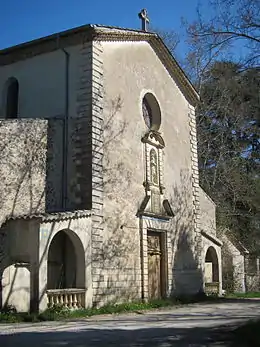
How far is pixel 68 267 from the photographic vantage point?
13781mm

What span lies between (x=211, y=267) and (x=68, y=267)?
10.2 metres

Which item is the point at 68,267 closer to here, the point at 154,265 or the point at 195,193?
the point at 154,265

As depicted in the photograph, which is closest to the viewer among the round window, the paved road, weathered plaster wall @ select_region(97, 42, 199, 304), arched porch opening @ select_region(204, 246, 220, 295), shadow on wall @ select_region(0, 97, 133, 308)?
the paved road

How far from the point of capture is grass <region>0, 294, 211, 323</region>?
11.2 meters

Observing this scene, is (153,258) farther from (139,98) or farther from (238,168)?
(238,168)

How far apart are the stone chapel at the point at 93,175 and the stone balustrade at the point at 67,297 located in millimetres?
32

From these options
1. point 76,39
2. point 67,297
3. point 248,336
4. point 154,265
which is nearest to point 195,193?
point 154,265

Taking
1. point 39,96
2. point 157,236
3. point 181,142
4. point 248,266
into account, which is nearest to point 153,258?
point 157,236

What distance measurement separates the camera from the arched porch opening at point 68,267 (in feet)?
43.1

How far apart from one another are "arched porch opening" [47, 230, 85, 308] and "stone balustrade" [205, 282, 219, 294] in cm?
895

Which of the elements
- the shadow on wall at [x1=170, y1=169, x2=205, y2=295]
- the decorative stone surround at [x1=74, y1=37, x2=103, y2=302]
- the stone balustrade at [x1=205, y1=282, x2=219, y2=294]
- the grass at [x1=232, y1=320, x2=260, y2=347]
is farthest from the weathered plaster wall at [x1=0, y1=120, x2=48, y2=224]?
the stone balustrade at [x1=205, y1=282, x2=219, y2=294]

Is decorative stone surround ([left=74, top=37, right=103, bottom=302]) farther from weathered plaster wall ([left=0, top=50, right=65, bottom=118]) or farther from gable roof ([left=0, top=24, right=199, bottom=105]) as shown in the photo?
weathered plaster wall ([left=0, top=50, right=65, bottom=118])

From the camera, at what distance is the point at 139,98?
1734 centimetres

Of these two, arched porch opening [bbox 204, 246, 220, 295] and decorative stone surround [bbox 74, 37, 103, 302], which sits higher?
decorative stone surround [bbox 74, 37, 103, 302]
